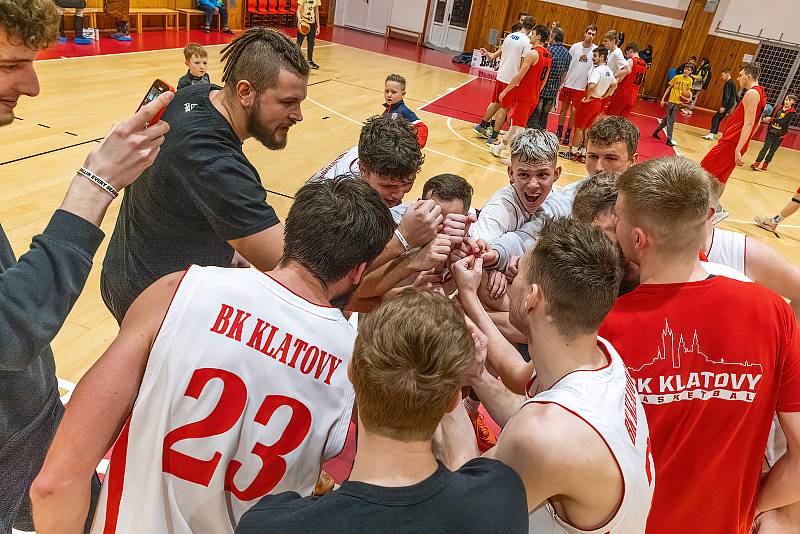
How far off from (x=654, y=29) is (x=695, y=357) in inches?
918

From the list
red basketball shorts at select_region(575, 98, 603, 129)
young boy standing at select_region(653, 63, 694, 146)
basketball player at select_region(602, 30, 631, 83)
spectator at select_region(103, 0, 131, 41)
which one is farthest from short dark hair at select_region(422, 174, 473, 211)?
spectator at select_region(103, 0, 131, 41)

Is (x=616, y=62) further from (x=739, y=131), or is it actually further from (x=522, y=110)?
(x=739, y=131)

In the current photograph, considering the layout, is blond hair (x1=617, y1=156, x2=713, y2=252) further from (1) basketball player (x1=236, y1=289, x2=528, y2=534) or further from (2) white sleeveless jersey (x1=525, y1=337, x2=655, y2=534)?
(1) basketball player (x1=236, y1=289, x2=528, y2=534)

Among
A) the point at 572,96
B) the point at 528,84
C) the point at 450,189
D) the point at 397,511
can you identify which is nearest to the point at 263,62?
the point at 450,189

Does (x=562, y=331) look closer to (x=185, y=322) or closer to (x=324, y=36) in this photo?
(x=185, y=322)

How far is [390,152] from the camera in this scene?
3002 mm

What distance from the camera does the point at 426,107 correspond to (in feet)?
44.5

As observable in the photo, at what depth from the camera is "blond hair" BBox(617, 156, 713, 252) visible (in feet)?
6.61

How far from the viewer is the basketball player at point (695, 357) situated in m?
1.94

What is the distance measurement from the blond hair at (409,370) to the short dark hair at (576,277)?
562mm

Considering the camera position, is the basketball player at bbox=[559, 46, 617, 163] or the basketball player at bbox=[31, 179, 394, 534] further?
the basketball player at bbox=[559, 46, 617, 163]

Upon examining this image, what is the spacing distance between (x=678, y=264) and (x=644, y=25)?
75.9ft

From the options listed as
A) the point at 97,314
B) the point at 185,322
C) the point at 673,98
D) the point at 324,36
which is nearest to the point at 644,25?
the point at 673,98

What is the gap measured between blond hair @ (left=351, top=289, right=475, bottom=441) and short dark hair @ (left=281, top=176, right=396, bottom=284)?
16.3 inches
